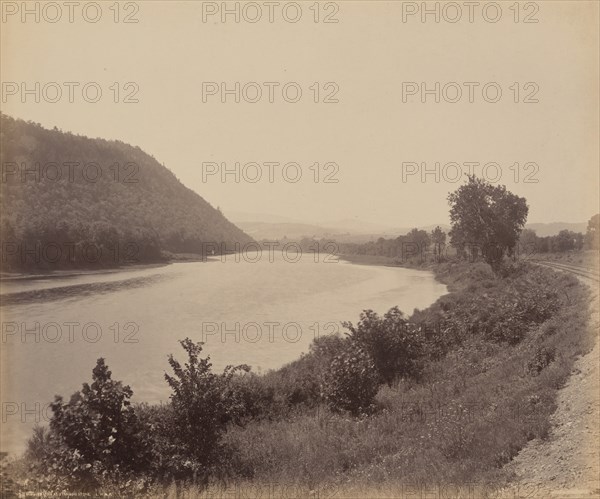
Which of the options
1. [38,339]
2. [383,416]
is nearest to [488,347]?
[383,416]

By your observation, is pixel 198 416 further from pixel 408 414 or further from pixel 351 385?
pixel 351 385

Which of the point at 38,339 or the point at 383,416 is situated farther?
the point at 38,339

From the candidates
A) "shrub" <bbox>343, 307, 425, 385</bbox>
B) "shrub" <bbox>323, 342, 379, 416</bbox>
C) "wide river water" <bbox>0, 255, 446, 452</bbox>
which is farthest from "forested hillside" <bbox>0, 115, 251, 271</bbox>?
"shrub" <bbox>323, 342, 379, 416</bbox>

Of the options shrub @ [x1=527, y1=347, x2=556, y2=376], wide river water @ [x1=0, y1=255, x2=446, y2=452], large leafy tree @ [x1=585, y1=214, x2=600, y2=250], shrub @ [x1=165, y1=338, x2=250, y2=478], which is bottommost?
wide river water @ [x1=0, y1=255, x2=446, y2=452]

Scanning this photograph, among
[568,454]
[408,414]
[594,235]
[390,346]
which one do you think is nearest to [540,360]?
[408,414]

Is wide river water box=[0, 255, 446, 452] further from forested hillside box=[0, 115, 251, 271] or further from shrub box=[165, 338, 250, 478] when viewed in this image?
forested hillside box=[0, 115, 251, 271]

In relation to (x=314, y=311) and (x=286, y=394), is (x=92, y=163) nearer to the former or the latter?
(x=314, y=311)
